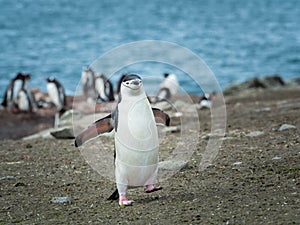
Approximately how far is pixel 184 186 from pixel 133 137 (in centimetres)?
111

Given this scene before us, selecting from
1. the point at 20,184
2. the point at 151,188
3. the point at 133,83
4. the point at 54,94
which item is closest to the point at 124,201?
the point at 151,188

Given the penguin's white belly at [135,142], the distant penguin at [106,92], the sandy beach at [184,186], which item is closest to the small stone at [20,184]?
the sandy beach at [184,186]

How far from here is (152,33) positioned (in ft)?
Result: 214

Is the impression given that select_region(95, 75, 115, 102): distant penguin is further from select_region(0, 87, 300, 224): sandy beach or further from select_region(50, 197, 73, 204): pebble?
select_region(50, 197, 73, 204): pebble

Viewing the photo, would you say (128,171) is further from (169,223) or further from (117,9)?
(117,9)

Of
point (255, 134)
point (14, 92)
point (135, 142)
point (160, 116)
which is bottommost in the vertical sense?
point (14, 92)

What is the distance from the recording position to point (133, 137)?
690 centimetres

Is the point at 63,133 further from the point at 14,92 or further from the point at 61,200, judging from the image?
the point at 14,92

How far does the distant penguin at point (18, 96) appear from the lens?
19.7m

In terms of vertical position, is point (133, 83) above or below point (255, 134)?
above

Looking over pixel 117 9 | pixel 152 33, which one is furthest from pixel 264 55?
pixel 117 9

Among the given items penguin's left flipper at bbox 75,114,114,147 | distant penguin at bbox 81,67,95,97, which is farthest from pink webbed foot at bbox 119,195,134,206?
distant penguin at bbox 81,67,95,97

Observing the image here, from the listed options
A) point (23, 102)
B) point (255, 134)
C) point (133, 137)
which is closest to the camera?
point (133, 137)

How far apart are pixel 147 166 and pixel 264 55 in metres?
42.0
